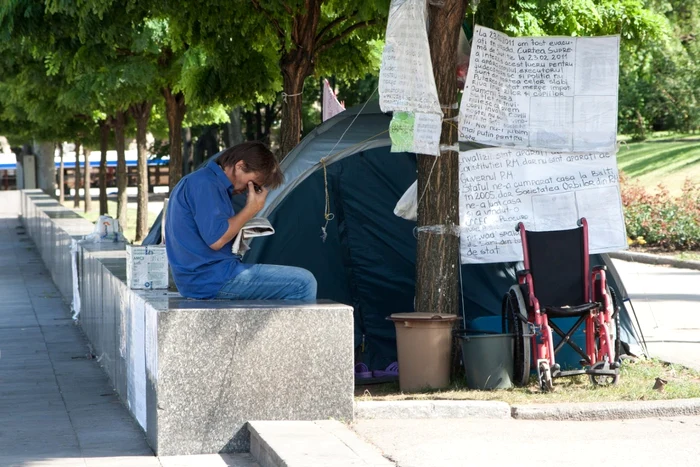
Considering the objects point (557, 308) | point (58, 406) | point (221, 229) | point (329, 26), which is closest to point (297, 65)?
point (329, 26)

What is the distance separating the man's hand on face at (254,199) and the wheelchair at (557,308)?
210 centimetres

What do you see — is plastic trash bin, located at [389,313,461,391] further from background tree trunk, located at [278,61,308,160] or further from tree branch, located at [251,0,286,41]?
background tree trunk, located at [278,61,308,160]

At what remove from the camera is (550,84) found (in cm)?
802

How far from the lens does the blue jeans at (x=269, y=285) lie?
6.19m

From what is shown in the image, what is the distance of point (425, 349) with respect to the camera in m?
7.29

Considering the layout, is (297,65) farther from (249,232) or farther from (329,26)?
(249,232)

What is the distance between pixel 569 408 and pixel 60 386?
3876mm

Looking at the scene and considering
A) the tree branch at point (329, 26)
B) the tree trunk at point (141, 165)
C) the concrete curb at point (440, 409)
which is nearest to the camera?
the concrete curb at point (440, 409)

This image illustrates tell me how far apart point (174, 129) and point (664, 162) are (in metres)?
17.5

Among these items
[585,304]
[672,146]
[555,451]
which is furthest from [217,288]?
[672,146]

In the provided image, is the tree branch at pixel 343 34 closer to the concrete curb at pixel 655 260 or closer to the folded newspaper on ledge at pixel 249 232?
the folded newspaper on ledge at pixel 249 232

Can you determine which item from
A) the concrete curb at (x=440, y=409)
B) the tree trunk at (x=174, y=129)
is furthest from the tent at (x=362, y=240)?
the tree trunk at (x=174, y=129)

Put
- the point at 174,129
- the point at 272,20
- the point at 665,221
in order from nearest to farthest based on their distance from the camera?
the point at 272,20, the point at 174,129, the point at 665,221

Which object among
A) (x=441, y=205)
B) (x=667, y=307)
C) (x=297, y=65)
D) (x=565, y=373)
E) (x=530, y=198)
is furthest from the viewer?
(x=667, y=307)
